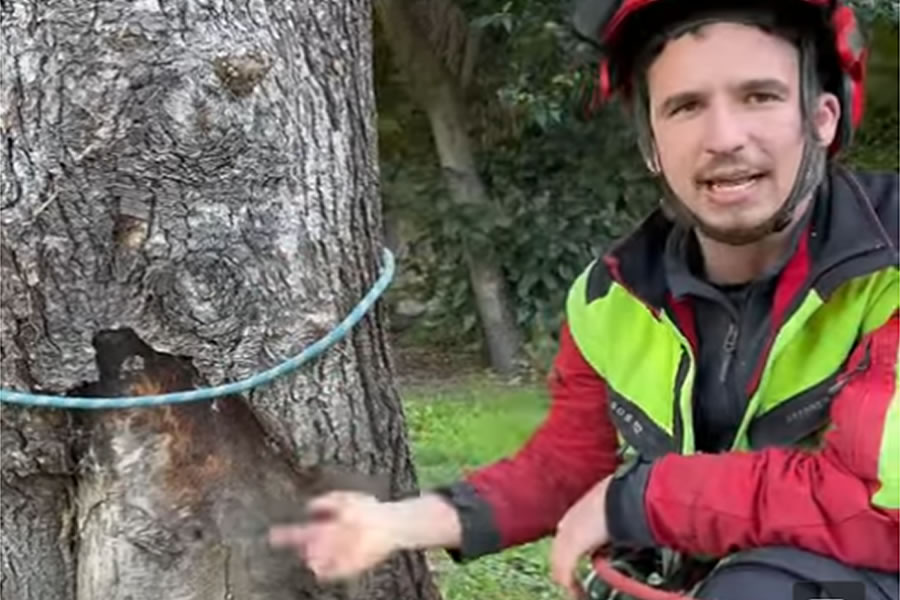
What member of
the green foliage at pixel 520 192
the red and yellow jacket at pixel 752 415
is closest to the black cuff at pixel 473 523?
the red and yellow jacket at pixel 752 415

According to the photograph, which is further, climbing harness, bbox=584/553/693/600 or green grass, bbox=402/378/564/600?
green grass, bbox=402/378/564/600

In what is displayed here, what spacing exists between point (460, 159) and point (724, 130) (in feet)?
21.8

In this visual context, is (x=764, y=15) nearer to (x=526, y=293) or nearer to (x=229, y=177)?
(x=229, y=177)

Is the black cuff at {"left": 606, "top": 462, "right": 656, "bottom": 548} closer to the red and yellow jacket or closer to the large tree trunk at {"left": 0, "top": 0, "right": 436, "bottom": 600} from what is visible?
the red and yellow jacket

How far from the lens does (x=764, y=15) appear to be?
2.24 metres

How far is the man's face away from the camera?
224 centimetres

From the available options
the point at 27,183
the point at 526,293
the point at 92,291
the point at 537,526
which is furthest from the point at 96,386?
the point at 526,293

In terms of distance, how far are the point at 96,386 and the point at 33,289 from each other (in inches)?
6.6

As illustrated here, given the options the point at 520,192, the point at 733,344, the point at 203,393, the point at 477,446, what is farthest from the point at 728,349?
the point at 520,192

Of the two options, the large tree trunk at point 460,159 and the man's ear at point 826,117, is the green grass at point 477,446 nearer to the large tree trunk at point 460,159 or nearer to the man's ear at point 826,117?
the large tree trunk at point 460,159

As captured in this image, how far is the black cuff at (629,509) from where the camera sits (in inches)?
86.8

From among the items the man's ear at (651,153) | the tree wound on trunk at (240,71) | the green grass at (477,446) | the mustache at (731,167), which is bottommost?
the green grass at (477,446)

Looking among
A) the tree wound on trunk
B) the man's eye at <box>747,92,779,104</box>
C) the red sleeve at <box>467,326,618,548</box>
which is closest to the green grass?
the red sleeve at <box>467,326,618,548</box>

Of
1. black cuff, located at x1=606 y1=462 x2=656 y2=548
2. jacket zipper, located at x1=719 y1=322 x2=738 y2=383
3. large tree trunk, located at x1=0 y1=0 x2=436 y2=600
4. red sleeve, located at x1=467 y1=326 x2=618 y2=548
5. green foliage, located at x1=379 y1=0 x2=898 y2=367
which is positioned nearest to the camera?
black cuff, located at x1=606 y1=462 x2=656 y2=548
